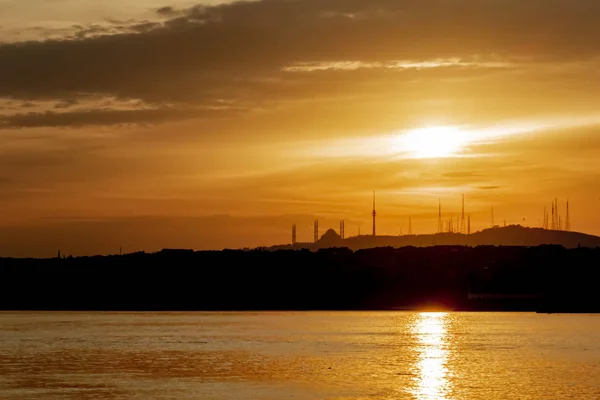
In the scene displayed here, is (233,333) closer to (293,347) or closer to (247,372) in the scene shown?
(293,347)

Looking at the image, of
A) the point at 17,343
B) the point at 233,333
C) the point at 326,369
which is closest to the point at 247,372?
the point at 326,369

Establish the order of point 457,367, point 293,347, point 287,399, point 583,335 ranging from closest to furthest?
point 287,399 → point 457,367 → point 293,347 → point 583,335

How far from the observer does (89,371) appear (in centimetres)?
7475

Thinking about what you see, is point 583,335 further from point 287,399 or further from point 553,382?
point 287,399

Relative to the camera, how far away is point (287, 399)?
59.3 m

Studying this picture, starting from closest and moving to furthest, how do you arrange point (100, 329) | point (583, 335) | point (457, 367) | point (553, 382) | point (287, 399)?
point (287, 399)
point (553, 382)
point (457, 367)
point (583, 335)
point (100, 329)

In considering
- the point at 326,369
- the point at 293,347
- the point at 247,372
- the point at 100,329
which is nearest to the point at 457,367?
the point at 326,369

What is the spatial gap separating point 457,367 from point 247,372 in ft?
55.2

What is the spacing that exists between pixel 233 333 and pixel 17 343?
29.4 metres

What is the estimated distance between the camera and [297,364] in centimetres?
8125

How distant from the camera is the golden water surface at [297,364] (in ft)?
206

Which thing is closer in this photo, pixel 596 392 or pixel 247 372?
pixel 596 392

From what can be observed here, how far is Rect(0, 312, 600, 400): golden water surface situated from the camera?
206 ft

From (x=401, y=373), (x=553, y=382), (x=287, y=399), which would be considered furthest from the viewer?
(x=401, y=373)
